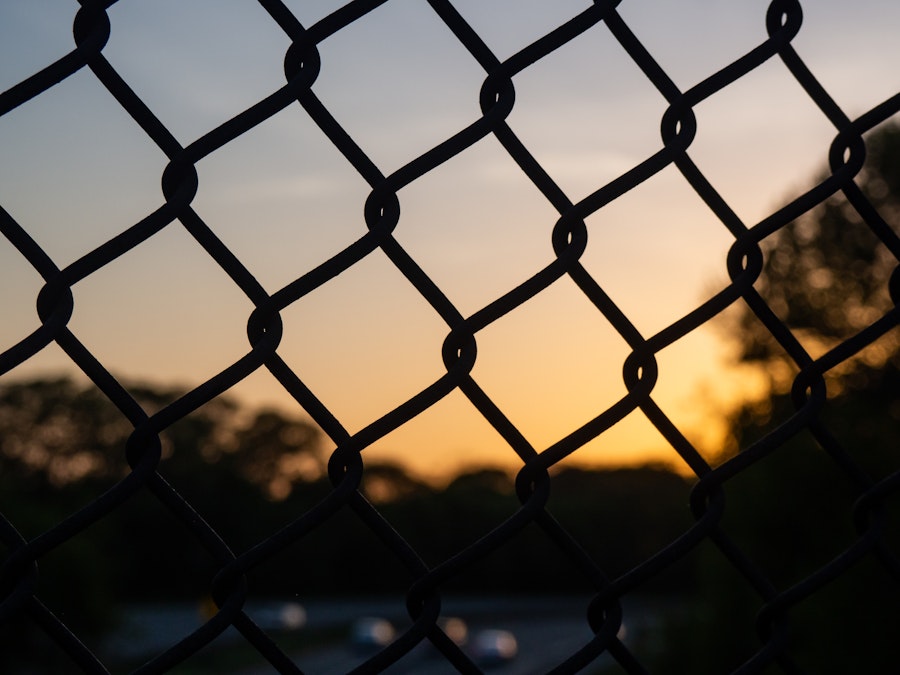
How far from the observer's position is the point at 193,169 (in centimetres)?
109

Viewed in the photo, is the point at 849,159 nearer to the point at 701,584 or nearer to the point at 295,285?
the point at 295,285

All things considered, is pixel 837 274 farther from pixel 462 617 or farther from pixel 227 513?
pixel 227 513

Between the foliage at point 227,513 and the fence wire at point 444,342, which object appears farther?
the foliage at point 227,513

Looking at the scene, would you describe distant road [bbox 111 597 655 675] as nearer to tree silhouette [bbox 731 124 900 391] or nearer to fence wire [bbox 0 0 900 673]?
tree silhouette [bbox 731 124 900 391]

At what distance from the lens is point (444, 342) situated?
45.9 inches

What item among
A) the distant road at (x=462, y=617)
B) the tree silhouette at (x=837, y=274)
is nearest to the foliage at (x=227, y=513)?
the distant road at (x=462, y=617)

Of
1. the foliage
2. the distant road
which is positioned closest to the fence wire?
the foliage

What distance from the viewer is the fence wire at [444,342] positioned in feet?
3.46

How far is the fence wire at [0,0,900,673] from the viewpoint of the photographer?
105 cm

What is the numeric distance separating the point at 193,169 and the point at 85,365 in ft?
0.80

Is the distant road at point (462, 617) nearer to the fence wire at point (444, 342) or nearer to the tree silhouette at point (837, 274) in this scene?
the tree silhouette at point (837, 274)

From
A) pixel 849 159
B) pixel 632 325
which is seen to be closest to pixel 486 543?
pixel 632 325

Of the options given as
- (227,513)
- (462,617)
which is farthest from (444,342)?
(462,617)

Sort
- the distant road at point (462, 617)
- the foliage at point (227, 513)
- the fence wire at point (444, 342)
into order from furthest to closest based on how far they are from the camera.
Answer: the distant road at point (462, 617)
the foliage at point (227, 513)
the fence wire at point (444, 342)
